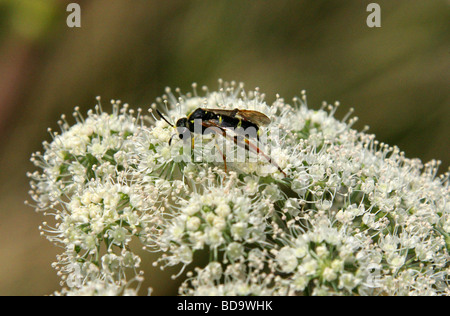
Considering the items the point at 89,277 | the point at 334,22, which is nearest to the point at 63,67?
the point at 89,277

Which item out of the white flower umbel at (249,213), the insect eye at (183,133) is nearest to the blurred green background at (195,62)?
the white flower umbel at (249,213)

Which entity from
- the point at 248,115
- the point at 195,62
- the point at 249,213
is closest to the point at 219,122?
the point at 248,115

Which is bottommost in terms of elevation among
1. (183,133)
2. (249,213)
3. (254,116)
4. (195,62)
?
(249,213)

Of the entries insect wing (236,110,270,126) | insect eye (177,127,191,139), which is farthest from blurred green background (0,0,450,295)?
insect eye (177,127,191,139)

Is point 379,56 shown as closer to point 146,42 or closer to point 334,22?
point 334,22

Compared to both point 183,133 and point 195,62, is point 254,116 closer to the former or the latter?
point 183,133
